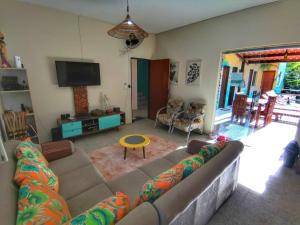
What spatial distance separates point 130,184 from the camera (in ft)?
5.05

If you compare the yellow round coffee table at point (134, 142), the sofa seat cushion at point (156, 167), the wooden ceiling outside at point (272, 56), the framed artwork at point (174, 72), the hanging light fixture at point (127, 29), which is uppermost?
the hanging light fixture at point (127, 29)

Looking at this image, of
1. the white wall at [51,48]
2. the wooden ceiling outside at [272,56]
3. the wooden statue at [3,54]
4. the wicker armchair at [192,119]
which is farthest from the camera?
the wicker armchair at [192,119]

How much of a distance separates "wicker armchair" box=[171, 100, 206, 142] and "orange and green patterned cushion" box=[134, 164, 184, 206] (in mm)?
2449

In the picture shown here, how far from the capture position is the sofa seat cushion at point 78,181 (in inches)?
56.6

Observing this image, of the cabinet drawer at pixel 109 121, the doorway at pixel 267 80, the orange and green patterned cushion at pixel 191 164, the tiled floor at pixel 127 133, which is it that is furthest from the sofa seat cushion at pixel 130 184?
the doorway at pixel 267 80

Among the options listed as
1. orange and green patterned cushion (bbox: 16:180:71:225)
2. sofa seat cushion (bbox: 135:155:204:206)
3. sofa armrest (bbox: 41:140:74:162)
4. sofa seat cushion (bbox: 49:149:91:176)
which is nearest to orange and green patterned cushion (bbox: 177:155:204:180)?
sofa seat cushion (bbox: 135:155:204:206)

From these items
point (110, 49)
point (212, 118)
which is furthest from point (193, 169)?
point (110, 49)

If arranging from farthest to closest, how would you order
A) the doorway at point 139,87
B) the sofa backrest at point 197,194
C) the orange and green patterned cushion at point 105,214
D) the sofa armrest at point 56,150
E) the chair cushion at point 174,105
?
the doorway at point 139,87 → the chair cushion at point 174,105 → the sofa armrest at point 56,150 → the sofa backrest at point 197,194 → the orange and green patterned cushion at point 105,214

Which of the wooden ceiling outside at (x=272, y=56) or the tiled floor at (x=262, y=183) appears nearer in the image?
the tiled floor at (x=262, y=183)

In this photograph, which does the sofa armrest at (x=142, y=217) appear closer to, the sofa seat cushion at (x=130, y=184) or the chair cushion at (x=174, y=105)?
the sofa seat cushion at (x=130, y=184)

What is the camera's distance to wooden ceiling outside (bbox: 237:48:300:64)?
8.76 feet

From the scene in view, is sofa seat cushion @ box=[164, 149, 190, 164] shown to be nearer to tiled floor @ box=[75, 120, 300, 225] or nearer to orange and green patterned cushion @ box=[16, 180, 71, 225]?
tiled floor @ box=[75, 120, 300, 225]

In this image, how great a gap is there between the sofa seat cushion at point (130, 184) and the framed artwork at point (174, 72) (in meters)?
3.35

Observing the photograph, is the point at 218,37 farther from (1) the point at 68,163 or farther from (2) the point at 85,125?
(1) the point at 68,163
